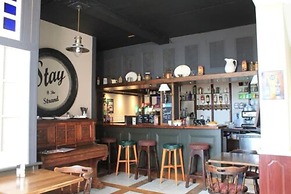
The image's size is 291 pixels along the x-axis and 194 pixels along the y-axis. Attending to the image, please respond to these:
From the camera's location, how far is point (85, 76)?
5.99 m

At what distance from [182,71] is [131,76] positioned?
1441 millimetres

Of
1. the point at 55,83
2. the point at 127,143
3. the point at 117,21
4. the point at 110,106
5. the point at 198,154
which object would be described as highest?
the point at 117,21

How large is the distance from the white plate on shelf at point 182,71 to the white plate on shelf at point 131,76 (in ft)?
3.80

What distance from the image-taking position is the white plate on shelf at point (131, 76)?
6.98 meters

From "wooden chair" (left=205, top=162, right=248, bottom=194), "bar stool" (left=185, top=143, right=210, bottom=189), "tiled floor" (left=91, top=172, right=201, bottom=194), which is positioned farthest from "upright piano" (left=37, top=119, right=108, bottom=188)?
"wooden chair" (left=205, top=162, right=248, bottom=194)

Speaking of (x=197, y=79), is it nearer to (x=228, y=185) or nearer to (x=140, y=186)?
(x=140, y=186)

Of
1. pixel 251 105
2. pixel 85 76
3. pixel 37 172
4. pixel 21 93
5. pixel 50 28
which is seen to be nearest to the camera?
pixel 37 172

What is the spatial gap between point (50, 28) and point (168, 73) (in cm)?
287

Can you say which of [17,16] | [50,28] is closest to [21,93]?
[17,16]

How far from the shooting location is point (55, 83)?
17.3 ft

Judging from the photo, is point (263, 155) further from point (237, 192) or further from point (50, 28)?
point (50, 28)

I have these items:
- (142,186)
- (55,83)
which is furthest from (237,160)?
(55,83)

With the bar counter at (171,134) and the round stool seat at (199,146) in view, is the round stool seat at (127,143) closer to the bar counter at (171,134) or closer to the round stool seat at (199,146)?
the bar counter at (171,134)

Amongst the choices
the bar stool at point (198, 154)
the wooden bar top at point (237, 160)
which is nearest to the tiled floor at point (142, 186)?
the bar stool at point (198, 154)
